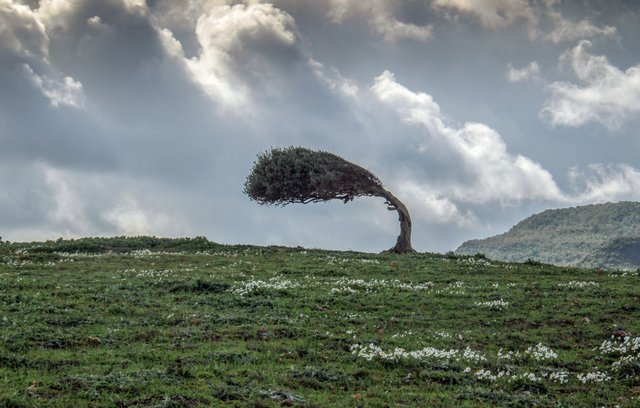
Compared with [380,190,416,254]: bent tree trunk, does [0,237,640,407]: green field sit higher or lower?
lower

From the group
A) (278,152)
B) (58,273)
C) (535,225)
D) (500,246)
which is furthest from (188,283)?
(535,225)

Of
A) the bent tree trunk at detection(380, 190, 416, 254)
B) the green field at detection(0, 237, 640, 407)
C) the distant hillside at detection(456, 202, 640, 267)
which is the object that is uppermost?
the distant hillside at detection(456, 202, 640, 267)

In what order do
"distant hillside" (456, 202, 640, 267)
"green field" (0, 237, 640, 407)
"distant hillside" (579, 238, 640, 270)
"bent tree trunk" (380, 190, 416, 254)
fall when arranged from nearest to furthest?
"green field" (0, 237, 640, 407), "bent tree trunk" (380, 190, 416, 254), "distant hillside" (579, 238, 640, 270), "distant hillside" (456, 202, 640, 267)

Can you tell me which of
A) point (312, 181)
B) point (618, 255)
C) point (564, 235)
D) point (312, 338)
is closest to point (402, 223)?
point (312, 181)

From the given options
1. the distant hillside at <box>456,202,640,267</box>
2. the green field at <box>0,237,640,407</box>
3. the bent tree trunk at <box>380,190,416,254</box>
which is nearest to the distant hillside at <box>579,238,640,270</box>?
the distant hillside at <box>456,202,640,267</box>

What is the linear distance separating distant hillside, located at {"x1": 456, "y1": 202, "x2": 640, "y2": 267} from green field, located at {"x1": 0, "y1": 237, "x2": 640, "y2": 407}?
105704 millimetres

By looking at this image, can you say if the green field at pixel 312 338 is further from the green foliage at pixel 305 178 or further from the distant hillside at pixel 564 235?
the distant hillside at pixel 564 235

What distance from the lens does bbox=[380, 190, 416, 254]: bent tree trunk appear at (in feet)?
190

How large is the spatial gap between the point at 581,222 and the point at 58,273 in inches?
5615

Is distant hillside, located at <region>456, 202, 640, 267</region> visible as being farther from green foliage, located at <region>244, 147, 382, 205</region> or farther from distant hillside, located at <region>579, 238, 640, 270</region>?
green foliage, located at <region>244, 147, 382, 205</region>

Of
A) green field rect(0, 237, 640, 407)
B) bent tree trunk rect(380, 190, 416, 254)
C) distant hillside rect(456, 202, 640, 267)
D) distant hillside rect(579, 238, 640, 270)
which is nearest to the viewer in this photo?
green field rect(0, 237, 640, 407)

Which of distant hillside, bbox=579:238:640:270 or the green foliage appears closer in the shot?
the green foliage

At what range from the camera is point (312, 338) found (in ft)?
65.3

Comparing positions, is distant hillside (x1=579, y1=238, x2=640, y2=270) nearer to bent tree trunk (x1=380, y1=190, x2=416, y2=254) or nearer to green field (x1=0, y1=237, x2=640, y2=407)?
bent tree trunk (x1=380, y1=190, x2=416, y2=254)
